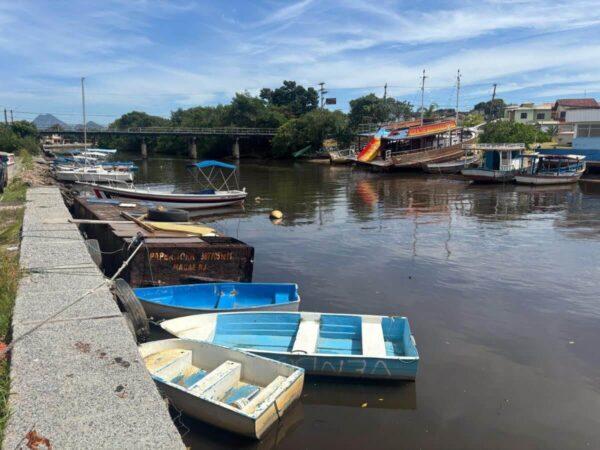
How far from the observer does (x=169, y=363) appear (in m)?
7.09

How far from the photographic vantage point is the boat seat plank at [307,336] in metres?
8.05

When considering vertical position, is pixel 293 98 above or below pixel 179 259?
above

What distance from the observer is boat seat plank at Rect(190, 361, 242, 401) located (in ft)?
21.1

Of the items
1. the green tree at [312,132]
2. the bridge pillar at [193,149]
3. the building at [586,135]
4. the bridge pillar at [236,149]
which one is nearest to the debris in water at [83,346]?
the building at [586,135]

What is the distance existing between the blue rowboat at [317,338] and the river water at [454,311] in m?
0.39

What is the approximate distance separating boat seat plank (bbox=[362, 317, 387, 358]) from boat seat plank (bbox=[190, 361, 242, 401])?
2177 mm

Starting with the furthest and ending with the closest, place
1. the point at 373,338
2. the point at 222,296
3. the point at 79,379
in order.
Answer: the point at 222,296 < the point at 373,338 < the point at 79,379

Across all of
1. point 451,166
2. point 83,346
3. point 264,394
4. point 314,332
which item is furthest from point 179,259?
point 451,166

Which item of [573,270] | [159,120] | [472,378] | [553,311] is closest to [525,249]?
[573,270]

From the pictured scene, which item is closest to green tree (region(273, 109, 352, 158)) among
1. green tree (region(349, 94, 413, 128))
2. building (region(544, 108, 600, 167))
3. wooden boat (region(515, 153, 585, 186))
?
green tree (region(349, 94, 413, 128))

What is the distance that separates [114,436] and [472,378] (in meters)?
6.19

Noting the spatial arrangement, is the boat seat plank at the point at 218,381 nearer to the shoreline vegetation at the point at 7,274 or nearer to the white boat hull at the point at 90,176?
the shoreline vegetation at the point at 7,274

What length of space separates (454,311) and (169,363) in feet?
22.2

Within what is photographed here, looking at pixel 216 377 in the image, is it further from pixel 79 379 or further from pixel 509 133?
pixel 509 133
